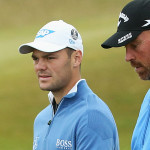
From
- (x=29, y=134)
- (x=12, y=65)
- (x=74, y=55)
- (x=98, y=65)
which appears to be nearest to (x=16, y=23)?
(x=12, y=65)

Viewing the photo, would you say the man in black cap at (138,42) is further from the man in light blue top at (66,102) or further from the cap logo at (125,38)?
the man in light blue top at (66,102)

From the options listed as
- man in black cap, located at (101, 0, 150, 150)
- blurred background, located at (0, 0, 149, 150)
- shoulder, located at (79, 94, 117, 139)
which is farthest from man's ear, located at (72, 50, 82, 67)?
blurred background, located at (0, 0, 149, 150)

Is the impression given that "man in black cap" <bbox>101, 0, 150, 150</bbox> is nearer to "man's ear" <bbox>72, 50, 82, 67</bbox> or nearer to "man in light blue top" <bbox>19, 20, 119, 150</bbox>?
"man in light blue top" <bbox>19, 20, 119, 150</bbox>

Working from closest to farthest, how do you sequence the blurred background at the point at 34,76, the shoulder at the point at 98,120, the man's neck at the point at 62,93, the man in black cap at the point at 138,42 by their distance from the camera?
the man in black cap at the point at 138,42
the shoulder at the point at 98,120
the man's neck at the point at 62,93
the blurred background at the point at 34,76

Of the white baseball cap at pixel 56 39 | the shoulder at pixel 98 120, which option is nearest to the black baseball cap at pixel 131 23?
the shoulder at pixel 98 120

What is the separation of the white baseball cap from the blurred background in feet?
23.1

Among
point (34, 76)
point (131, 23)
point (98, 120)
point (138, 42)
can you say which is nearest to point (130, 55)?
point (138, 42)

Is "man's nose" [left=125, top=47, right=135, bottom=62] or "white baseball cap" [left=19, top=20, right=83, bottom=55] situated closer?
"man's nose" [left=125, top=47, right=135, bottom=62]

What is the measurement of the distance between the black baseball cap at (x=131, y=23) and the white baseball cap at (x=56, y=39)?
94cm

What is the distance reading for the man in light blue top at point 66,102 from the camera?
191 inches

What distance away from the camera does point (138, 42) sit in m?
4.12

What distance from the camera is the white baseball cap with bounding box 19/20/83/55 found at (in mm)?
5164

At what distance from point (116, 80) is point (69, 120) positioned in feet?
33.5

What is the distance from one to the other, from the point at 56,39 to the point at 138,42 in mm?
1257
